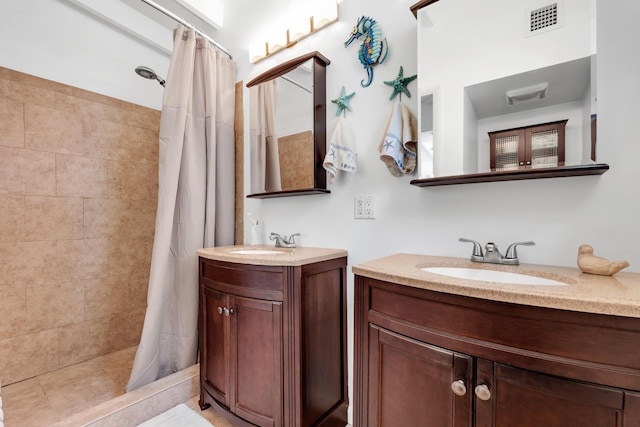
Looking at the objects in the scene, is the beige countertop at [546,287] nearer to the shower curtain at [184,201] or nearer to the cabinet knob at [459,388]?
the cabinet knob at [459,388]

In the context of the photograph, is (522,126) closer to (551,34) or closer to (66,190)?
(551,34)

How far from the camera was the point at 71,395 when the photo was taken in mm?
1650

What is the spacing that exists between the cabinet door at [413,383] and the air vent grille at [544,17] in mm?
1182

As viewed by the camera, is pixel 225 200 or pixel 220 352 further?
pixel 225 200

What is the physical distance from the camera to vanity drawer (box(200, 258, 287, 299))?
125 centimetres

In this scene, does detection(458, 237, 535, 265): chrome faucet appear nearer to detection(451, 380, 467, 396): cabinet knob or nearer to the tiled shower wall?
detection(451, 380, 467, 396): cabinet knob

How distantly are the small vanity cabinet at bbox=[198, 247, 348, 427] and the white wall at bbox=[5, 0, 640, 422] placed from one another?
241mm

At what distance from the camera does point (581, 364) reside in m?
0.62

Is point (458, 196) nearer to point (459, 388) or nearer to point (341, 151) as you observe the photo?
point (341, 151)

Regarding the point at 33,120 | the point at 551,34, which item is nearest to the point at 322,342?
the point at 551,34

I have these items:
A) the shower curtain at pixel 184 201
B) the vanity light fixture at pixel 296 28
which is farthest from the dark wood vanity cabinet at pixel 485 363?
the vanity light fixture at pixel 296 28

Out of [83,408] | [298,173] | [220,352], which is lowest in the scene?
[83,408]

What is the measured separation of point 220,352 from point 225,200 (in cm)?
104

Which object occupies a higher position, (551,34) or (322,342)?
(551,34)
